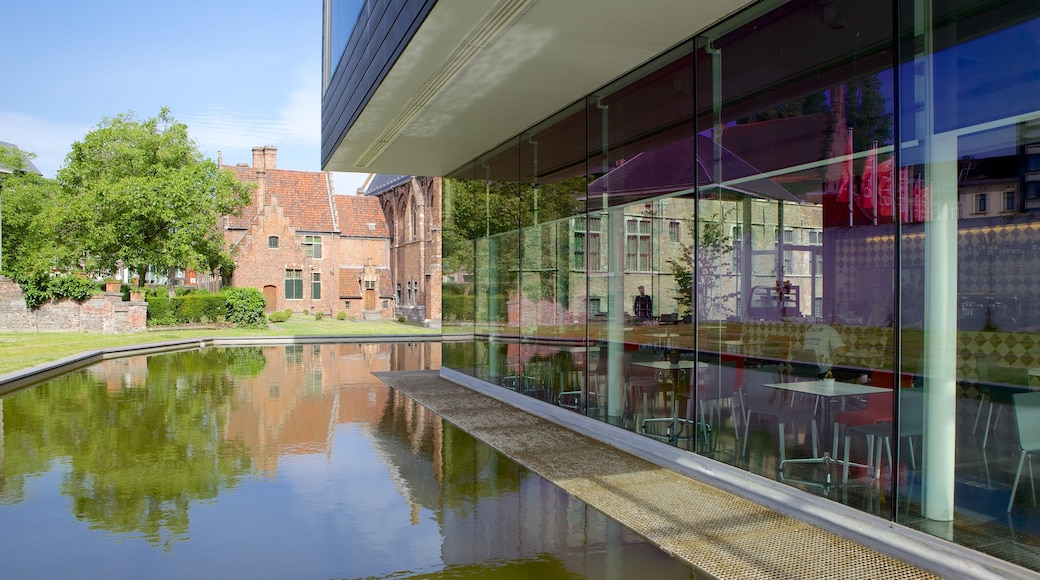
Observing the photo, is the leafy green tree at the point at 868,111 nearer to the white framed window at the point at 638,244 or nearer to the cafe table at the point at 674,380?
the white framed window at the point at 638,244

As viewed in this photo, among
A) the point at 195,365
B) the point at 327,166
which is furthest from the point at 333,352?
the point at 327,166

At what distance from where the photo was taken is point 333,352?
63.2ft

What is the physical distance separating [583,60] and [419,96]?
2061 mm

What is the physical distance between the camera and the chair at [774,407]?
7307mm

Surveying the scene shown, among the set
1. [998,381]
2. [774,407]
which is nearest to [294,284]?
[774,407]

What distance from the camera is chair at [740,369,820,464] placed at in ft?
24.0

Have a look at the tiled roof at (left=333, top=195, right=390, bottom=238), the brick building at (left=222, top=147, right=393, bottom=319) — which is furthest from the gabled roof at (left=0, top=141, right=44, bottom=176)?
the tiled roof at (left=333, top=195, right=390, bottom=238)

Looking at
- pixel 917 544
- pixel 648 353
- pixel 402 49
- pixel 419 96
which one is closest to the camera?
pixel 917 544

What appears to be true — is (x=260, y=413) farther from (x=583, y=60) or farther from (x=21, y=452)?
(x=583, y=60)

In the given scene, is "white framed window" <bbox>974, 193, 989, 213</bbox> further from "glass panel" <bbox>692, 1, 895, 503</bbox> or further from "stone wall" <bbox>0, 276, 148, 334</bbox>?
"stone wall" <bbox>0, 276, 148, 334</bbox>

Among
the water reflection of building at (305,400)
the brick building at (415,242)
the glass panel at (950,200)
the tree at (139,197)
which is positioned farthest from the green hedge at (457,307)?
the brick building at (415,242)

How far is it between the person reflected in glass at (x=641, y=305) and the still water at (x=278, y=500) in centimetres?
240

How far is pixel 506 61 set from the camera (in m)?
6.61

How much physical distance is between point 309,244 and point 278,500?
128ft
